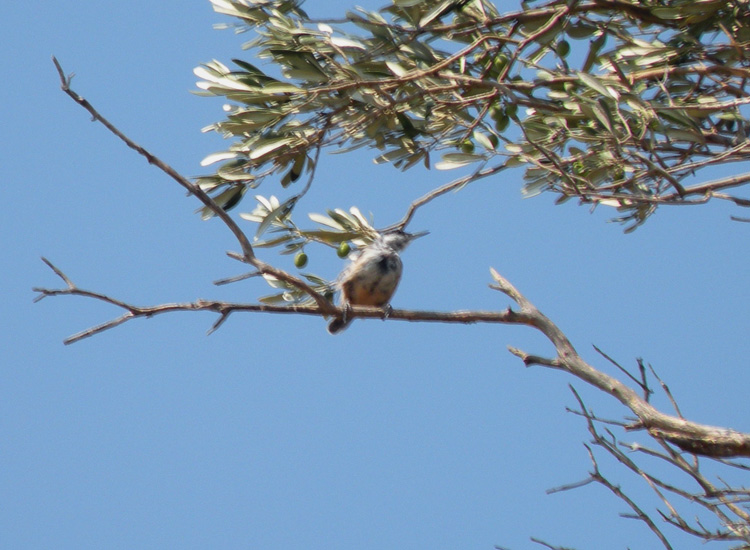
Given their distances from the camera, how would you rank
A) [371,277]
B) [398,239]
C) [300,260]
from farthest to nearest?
1. [398,239]
2. [371,277]
3. [300,260]

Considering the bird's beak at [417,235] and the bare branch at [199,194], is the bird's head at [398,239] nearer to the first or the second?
the bird's beak at [417,235]

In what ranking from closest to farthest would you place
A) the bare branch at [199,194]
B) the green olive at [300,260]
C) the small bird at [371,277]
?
the bare branch at [199,194], the green olive at [300,260], the small bird at [371,277]

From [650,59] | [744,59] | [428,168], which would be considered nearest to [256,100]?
[428,168]

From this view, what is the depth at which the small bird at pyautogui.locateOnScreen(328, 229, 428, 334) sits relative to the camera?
19.5 feet

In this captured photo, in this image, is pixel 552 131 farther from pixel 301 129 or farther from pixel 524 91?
pixel 301 129

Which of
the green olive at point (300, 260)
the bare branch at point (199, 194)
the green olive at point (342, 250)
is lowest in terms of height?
the bare branch at point (199, 194)

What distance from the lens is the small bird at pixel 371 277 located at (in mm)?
5945

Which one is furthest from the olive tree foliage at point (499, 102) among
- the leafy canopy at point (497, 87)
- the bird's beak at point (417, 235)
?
the bird's beak at point (417, 235)

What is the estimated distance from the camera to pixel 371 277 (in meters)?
5.96

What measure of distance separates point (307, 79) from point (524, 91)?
101cm

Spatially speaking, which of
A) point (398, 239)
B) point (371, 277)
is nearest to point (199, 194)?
point (371, 277)

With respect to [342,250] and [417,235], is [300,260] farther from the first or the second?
[417,235]

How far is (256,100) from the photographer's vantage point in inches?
164

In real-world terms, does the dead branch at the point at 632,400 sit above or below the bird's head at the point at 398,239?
below
